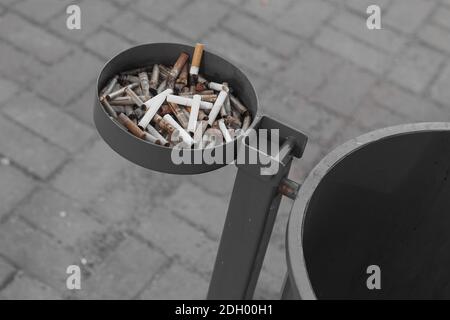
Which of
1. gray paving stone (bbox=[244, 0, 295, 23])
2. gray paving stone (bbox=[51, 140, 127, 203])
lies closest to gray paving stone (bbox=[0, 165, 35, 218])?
gray paving stone (bbox=[51, 140, 127, 203])

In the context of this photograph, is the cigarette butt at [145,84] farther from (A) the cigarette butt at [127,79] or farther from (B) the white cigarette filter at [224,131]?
(B) the white cigarette filter at [224,131]

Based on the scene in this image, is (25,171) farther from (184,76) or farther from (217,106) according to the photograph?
(217,106)

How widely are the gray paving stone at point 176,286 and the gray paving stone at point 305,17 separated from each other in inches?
82.5

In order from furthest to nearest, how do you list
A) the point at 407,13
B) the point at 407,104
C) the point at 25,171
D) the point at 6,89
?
the point at 407,13
the point at 407,104
the point at 6,89
the point at 25,171

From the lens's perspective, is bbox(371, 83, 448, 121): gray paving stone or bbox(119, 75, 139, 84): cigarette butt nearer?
bbox(119, 75, 139, 84): cigarette butt

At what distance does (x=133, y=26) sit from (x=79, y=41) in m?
0.40

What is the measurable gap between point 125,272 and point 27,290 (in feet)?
1.58

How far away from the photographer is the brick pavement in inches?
138

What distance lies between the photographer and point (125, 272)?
3475mm

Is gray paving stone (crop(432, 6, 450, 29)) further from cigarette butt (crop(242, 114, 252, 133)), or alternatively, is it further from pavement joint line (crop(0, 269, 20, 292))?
cigarette butt (crop(242, 114, 252, 133))

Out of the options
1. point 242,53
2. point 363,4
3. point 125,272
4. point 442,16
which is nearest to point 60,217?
point 125,272

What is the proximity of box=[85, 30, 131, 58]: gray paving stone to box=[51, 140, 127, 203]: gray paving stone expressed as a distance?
2.60 feet
